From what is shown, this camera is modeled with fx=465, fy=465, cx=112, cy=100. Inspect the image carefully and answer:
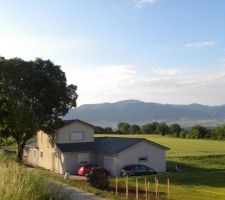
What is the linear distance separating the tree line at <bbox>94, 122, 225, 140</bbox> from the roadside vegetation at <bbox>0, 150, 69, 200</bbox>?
297ft

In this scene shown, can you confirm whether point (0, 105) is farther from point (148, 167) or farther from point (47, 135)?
point (148, 167)

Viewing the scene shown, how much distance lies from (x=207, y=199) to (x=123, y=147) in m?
22.0

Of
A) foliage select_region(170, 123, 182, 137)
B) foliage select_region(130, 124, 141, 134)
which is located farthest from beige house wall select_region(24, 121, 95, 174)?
foliage select_region(130, 124, 141, 134)

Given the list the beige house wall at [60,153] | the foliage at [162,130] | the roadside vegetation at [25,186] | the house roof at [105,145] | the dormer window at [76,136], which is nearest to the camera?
the roadside vegetation at [25,186]

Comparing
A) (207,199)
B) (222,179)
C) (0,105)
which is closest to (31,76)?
(0,105)

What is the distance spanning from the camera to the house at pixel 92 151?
48.9 metres

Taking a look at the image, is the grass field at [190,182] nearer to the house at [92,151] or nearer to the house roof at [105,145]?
the house at [92,151]

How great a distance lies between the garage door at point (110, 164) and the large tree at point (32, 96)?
23.0 feet

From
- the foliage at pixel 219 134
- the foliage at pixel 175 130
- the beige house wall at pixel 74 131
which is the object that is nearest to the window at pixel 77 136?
the beige house wall at pixel 74 131

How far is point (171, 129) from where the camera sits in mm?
127250

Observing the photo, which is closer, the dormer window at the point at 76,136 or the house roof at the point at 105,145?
the house roof at the point at 105,145

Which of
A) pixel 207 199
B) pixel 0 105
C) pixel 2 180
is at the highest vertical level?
pixel 0 105

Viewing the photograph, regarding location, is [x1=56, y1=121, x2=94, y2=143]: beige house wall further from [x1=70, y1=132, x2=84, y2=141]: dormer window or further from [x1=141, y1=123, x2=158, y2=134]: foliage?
[x1=141, y1=123, x2=158, y2=134]: foliage

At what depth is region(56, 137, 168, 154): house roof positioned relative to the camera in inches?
1939
